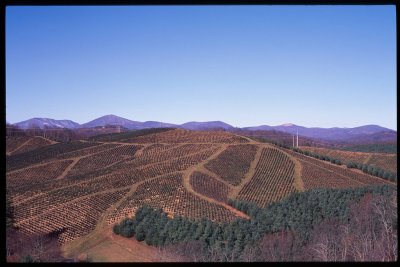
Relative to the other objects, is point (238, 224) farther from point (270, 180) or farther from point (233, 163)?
point (233, 163)

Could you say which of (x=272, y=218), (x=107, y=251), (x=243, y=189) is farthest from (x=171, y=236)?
(x=243, y=189)

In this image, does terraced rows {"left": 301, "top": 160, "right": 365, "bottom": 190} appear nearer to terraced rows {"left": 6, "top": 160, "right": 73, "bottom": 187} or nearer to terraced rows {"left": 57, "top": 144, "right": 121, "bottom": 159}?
terraced rows {"left": 57, "top": 144, "right": 121, "bottom": 159}

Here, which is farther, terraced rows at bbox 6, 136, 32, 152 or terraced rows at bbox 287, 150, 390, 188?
terraced rows at bbox 287, 150, 390, 188

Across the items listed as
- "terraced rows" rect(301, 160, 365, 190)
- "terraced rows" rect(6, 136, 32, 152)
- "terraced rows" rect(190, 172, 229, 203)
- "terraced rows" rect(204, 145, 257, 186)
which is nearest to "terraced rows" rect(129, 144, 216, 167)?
"terraced rows" rect(204, 145, 257, 186)

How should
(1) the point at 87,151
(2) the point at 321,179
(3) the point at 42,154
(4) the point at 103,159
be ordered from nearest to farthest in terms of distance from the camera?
1. (2) the point at 321,179
2. (3) the point at 42,154
3. (4) the point at 103,159
4. (1) the point at 87,151

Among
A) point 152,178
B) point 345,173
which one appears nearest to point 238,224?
point 152,178

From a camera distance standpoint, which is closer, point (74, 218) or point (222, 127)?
point (74, 218)
